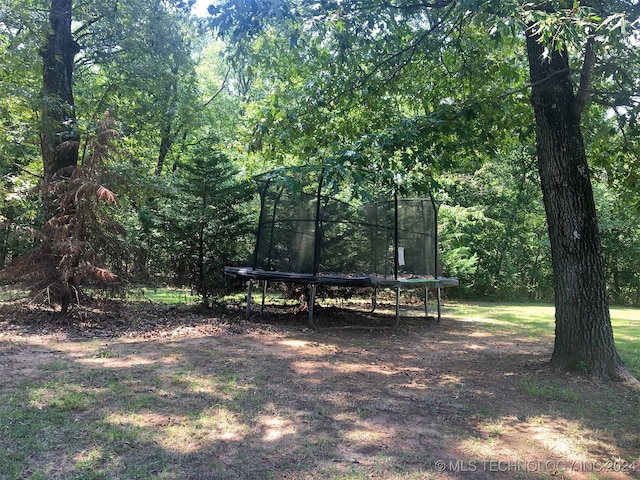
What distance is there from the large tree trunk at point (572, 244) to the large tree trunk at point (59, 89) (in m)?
8.00

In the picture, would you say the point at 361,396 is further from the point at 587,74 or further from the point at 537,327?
the point at 537,327

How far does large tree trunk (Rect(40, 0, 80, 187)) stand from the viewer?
9.12 meters

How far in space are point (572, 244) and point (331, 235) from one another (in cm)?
468

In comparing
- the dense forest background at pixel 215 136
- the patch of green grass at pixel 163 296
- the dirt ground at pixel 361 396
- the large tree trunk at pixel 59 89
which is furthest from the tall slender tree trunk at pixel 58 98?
the dirt ground at pixel 361 396

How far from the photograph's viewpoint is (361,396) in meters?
4.43

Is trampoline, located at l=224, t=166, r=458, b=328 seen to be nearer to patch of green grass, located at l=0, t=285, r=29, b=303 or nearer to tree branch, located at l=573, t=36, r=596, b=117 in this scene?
patch of green grass, located at l=0, t=285, r=29, b=303

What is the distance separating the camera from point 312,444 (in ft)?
10.7

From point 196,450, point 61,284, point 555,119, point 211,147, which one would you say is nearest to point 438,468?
point 196,450

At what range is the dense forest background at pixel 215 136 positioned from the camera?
6.30 meters

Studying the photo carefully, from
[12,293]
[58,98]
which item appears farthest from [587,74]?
[12,293]

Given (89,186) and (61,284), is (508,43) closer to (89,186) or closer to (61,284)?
(89,186)

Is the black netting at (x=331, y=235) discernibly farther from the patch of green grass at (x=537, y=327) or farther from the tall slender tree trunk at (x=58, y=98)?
the tall slender tree trunk at (x=58, y=98)

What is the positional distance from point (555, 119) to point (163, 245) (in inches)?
277

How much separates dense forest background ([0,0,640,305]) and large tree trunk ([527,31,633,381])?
73 centimetres
